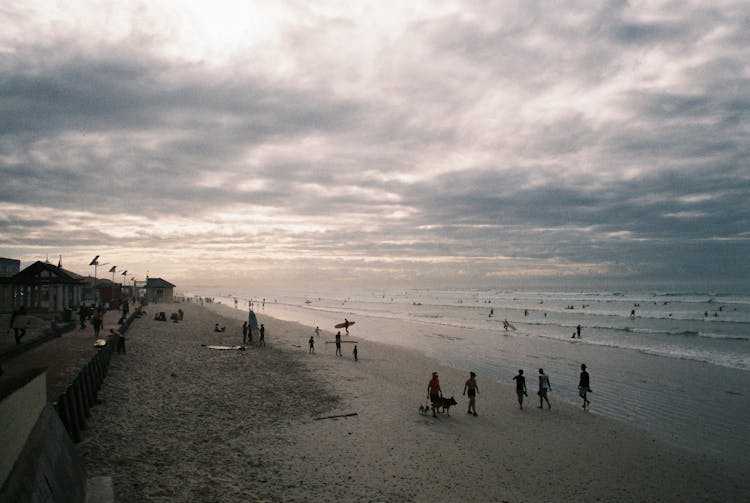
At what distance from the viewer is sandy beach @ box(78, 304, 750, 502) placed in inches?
401

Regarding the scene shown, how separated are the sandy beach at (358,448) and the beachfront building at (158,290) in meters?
67.0

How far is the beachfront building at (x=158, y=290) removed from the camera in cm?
8288

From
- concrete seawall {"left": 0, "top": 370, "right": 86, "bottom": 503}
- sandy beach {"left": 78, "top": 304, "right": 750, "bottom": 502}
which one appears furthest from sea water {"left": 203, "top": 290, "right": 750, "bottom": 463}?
concrete seawall {"left": 0, "top": 370, "right": 86, "bottom": 503}

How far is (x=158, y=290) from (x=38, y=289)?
47.8 m

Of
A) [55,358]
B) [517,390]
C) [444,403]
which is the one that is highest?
[55,358]

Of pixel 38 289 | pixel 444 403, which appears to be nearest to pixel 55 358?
pixel 444 403

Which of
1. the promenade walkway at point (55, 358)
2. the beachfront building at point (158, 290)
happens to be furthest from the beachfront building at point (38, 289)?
the beachfront building at point (158, 290)

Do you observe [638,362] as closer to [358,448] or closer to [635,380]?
[635,380]

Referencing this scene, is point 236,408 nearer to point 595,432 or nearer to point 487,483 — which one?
point 487,483

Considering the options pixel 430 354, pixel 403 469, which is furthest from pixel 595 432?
pixel 430 354

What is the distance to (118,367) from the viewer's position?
21953 millimetres

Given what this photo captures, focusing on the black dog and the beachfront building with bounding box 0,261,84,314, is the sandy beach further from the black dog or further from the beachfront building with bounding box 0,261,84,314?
the beachfront building with bounding box 0,261,84,314

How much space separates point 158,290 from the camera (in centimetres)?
8462

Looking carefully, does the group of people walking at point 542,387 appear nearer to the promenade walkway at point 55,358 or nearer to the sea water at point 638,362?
the sea water at point 638,362
